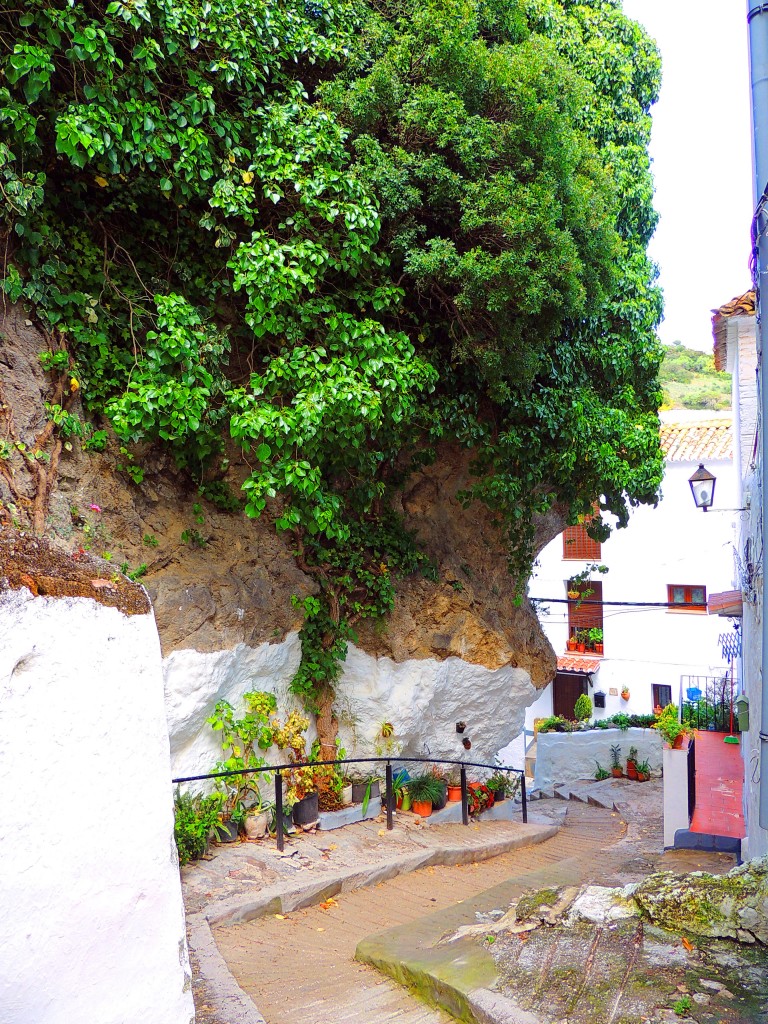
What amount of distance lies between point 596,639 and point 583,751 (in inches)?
231

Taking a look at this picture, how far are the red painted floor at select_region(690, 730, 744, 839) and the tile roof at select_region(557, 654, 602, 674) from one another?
31.0 feet

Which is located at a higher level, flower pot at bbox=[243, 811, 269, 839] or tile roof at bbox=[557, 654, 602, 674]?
flower pot at bbox=[243, 811, 269, 839]

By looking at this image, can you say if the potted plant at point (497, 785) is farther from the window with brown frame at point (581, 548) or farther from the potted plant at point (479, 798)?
the window with brown frame at point (581, 548)

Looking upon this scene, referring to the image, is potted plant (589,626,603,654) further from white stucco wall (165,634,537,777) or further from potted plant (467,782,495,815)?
potted plant (467,782,495,815)

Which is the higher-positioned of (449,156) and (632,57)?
(632,57)

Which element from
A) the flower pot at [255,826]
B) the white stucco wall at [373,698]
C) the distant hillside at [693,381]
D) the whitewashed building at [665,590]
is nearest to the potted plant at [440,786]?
the white stucco wall at [373,698]

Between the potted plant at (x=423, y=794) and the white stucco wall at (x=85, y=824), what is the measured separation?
6885 mm

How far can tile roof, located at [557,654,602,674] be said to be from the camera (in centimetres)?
2334

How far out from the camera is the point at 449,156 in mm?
7461

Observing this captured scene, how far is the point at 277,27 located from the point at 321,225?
1.77 metres

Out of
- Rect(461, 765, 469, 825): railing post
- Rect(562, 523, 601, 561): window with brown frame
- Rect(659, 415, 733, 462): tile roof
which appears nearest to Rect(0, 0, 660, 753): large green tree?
Rect(461, 765, 469, 825): railing post

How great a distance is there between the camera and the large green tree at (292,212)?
609cm

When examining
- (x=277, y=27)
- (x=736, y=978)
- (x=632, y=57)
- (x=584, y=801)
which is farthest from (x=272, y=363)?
(x=584, y=801)

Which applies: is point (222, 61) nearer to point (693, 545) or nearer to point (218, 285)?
point (218, 285)
